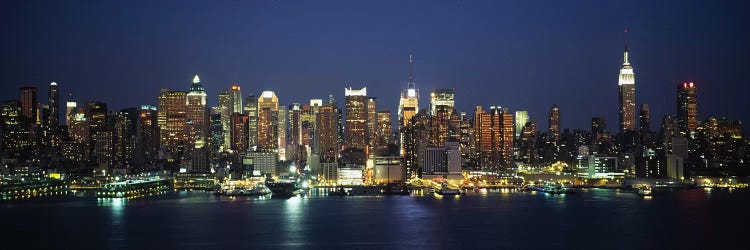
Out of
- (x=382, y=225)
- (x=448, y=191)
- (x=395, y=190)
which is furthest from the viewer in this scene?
(x=395, y=190)

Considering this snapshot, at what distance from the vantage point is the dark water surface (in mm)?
55500

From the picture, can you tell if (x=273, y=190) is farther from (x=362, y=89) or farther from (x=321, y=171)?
(x=362, y=89)

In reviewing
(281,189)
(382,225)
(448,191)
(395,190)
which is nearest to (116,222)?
(382,225)

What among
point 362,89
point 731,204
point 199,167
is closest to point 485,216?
point 731,204

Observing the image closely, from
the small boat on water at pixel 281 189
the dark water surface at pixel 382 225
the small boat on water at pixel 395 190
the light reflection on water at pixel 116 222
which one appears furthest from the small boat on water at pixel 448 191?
the light reflection on water at pixel 116 222

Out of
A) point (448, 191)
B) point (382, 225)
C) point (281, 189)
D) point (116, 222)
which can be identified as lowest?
point (382, 225)

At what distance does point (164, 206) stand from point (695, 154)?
100m

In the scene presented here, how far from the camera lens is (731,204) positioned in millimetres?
89438

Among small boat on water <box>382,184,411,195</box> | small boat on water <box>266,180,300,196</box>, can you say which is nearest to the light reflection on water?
small boat on water <box>266,180,300,196</box>

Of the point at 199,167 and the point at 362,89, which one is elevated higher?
the point at 362,89

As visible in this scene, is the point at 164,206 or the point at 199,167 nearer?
the point at 164,206

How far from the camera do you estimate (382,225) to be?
66.7m

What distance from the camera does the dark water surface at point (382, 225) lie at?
55.5m

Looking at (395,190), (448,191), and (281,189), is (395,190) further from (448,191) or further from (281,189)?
(281,189)
